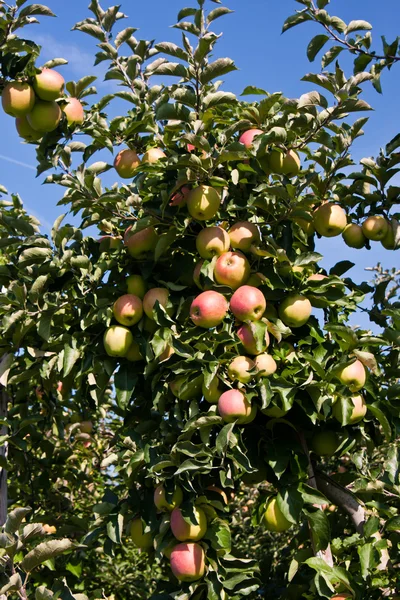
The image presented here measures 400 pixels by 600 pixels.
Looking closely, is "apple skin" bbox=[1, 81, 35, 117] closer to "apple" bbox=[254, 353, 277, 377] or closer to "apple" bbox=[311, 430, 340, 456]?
"apple" bbox=[254, 353, 277, 377]

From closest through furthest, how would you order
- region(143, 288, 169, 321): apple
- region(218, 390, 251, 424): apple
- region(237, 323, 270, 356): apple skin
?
region(218, 390, 251, 424): apple < region(237, 323, 270, 356): apple skin < region(143, 288, 169, 321): apple

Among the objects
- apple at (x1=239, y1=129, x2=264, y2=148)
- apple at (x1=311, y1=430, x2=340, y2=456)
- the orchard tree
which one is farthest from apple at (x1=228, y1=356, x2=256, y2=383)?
apple at (x1=239, y1=129, x2=264, y2=148)

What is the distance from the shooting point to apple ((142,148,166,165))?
3138 millimetres

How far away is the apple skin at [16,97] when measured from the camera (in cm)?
270

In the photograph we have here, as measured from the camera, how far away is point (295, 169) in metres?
2.97

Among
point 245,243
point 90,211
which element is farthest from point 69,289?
point 245,243

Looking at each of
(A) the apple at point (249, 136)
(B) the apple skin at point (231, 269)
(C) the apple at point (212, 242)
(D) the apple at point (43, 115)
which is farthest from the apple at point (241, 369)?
(D) the apple at point (43, 115)

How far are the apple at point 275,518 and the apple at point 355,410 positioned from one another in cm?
44

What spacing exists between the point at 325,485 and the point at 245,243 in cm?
118

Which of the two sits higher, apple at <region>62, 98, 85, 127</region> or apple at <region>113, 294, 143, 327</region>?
apple at <region>62, 98, 85, 127</region>

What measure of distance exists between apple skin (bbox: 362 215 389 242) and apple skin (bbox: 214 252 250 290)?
2.47ft

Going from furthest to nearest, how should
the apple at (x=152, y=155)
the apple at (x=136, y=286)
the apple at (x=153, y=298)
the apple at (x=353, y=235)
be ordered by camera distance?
1. the apple at (x=353, y=235)
2. the apple at (x=152, y=155)
3. the apple at (x=136, y=286)
4. the apple at (x=153, y=298)

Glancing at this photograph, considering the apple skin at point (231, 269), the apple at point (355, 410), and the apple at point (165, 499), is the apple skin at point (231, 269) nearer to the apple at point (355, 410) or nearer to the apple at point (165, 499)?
the apple at point (355, 410)

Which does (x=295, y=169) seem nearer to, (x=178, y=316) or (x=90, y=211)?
(x=178, y=316)
